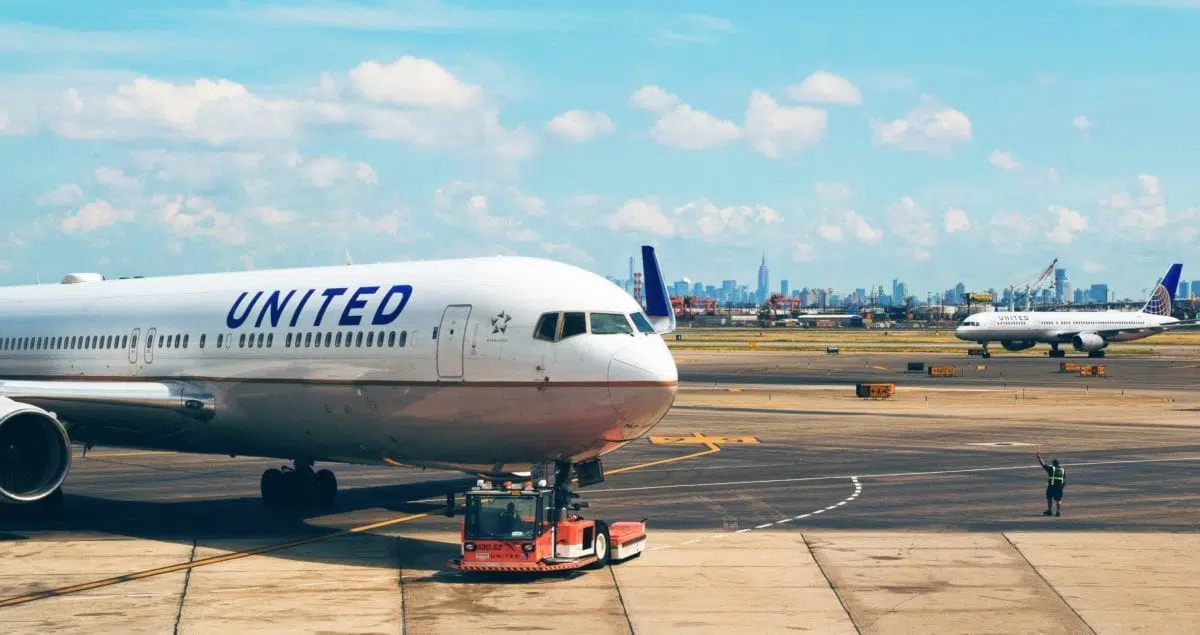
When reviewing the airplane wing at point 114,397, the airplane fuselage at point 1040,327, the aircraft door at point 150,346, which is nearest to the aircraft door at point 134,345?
the aircraft door at point 150,346

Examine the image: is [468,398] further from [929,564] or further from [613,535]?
[929,564]

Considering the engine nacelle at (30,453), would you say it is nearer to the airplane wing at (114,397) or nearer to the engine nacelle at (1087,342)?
the airplane wing at (114,397)

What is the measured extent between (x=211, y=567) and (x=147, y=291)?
11906mm

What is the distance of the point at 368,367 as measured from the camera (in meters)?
27.2

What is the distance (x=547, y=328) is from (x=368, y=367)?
169 inches

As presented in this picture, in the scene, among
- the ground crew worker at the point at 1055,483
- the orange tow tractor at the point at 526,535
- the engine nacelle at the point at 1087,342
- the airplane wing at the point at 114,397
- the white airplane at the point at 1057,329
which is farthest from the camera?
the white airplane at the point at 1057,329

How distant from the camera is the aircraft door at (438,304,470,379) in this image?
2588cm

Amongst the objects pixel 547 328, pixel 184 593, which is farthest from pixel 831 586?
pixel 184 593

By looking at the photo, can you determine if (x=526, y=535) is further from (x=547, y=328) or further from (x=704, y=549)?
(x=704, y=549)

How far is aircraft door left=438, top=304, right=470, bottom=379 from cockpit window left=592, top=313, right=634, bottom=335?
260cm

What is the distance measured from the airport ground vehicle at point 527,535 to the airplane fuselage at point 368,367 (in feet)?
4.62

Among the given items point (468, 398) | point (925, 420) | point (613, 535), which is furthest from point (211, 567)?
point (925, 420)

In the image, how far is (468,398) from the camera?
25.6 m

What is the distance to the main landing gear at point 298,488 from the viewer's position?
33.2 metres
